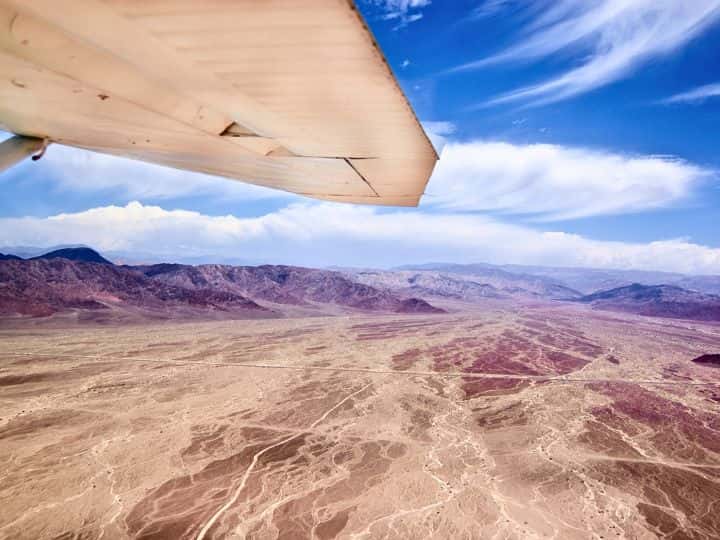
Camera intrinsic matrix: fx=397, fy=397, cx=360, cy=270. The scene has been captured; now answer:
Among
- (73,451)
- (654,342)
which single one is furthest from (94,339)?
(654,342)

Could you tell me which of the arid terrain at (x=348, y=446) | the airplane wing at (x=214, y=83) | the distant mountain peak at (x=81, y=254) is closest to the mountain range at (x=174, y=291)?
the distant mountain peak at (x=81, y=254)

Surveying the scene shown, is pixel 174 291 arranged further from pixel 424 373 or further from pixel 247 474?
pixel 247 474

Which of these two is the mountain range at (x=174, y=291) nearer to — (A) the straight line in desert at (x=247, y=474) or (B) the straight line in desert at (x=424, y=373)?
(B) the straight line in desert at (x=424, y=373)

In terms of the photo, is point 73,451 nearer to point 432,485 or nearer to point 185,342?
point 432,485

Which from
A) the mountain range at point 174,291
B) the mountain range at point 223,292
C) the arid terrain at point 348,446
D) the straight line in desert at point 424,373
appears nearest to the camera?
the arid terrain at point 348,446

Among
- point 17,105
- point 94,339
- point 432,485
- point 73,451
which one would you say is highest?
point 17,105

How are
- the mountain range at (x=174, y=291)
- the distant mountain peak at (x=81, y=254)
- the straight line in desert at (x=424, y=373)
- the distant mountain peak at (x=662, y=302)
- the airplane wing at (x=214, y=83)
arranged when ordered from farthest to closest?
the distant mountain peak at (x=662, y=302), the distant mountain peak at (x=81, y=254), the mountain range at (x=174, y=291), the straight line in desert at (x=424, y=373), the airplane wing at (x=214, y=83)
